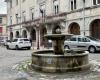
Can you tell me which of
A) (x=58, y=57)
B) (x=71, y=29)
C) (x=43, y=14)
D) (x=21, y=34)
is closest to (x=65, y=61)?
(x=58, y=57)

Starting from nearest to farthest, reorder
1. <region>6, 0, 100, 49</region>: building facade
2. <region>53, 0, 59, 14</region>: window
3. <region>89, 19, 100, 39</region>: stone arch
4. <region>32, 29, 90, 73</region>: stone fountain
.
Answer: <region>32, 29, 90, 73</region>: stone fountain, <region>89, 19, 100, 39</region>: stone arch, <region>6, 0, 100, 49</region>: building facade, <region>53, 0, 59, 14</region>: window

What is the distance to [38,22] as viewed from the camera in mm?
33312

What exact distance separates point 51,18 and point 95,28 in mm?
7595

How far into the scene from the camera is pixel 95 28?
24.0 metres

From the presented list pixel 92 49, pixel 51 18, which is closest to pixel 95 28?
pixel 92 49

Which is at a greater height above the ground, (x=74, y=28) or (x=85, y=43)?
(x=74, y=28)

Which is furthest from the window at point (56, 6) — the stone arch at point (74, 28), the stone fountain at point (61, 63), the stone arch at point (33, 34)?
the stone fountain at point (61, 63)

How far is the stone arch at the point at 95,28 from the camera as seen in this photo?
23.6 m

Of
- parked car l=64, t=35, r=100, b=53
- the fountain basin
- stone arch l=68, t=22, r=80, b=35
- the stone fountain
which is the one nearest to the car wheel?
parked car l=64, t=35, r=100, b=53

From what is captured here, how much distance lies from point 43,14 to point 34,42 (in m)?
5.13

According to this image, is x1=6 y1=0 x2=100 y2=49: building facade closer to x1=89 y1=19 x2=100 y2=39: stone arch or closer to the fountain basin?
x1=89 y1=19 x2=100 y2=39: stone arch

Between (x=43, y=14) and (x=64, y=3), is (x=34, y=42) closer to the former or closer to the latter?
(x=43, y=14)

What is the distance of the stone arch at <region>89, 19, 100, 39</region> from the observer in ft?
77.6

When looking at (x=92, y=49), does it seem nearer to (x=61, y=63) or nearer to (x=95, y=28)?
(x=95, y=28)
